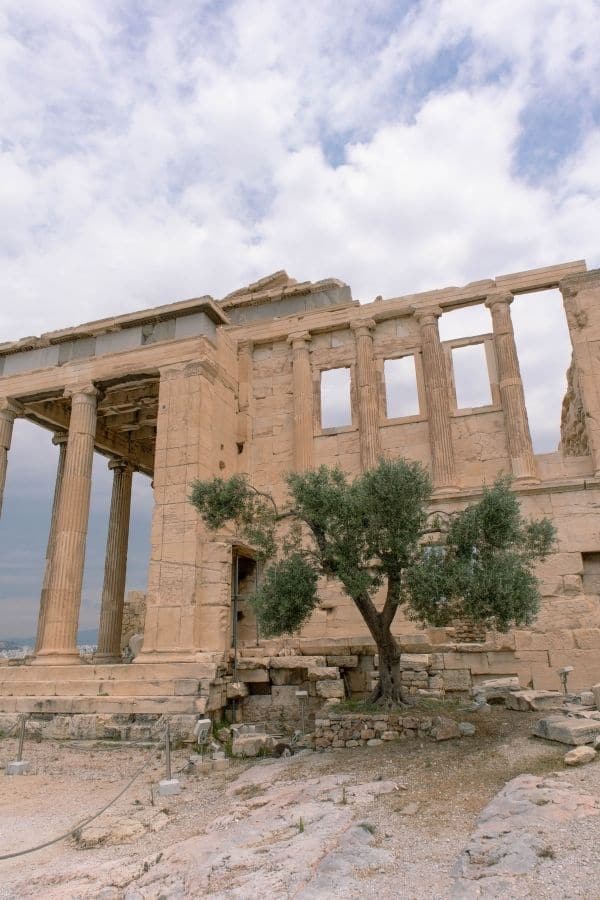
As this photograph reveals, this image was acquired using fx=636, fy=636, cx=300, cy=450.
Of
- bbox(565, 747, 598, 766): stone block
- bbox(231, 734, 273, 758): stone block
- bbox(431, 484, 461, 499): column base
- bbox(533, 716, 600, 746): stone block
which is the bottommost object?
bbox(231, 734, 273, 758): stone block

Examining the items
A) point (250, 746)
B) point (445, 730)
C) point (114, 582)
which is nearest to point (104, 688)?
point (250, 746)

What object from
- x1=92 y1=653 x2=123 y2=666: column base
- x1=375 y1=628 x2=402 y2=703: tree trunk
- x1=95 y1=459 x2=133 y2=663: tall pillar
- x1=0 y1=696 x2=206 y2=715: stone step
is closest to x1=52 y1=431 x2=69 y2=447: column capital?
x1=95 y1=459 x2=133 y2=663: tall pillar

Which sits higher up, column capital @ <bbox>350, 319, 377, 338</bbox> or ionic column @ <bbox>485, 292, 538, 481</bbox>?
column capital @ <bbox>350, 319, 377, 338</bbox>

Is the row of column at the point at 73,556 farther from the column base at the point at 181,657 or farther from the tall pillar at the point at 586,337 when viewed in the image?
the tall pillar at the point at 586,337

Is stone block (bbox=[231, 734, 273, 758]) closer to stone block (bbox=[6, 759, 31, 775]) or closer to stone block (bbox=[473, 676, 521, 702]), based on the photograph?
stone block (bbox=[6, 759, 31, 775])

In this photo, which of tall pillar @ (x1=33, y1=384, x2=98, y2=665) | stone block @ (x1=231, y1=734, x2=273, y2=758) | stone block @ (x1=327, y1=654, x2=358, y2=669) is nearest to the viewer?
stone block @ (x1=231, y1=734, x2=273, y2=758)

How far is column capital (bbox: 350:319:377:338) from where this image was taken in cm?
1736

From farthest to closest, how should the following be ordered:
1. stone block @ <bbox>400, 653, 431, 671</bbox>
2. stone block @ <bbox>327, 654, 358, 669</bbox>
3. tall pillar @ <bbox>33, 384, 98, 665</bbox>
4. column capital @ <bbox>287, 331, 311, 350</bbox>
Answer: column capital @ <bbox>287, 331, 311, 350</bbox>, tall pillar @ <bbox>33, 384, 98, 665</bbox>, stone block @ <bbox>327, 654, 358, 669</bbox>, stone block @ <bbox>400, 653, 431, 671</bbox>

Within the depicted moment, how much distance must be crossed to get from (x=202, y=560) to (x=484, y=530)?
7.05 metres

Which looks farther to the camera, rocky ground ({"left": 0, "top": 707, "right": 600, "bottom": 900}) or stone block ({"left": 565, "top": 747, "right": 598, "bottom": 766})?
stone block ({"left": 565, "top": 747, "right": 598, "bottom": 766})

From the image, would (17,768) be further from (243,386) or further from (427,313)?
(427,313)

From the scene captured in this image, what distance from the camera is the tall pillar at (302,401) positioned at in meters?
16.7

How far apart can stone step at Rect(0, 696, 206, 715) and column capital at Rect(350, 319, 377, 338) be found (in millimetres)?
10172

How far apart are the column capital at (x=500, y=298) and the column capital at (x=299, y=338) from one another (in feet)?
16.3
